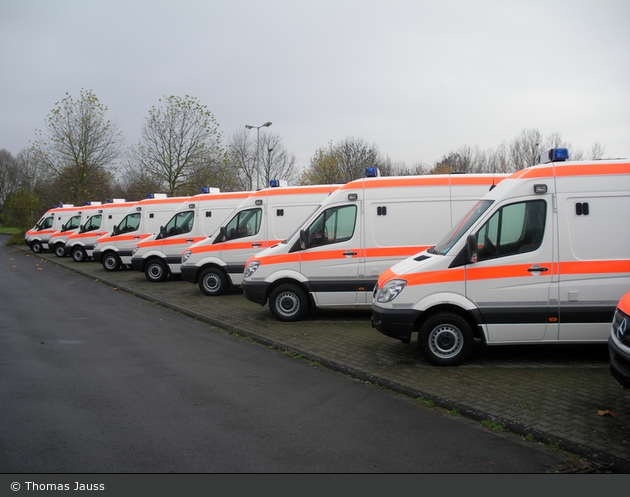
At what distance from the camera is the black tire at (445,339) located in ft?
23.0

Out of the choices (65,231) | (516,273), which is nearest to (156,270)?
(516,273)

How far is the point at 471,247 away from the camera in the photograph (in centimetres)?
684

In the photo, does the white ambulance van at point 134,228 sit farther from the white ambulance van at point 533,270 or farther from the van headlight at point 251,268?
the white ambulance van at point 533,270

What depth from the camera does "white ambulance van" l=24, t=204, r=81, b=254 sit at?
30.9m

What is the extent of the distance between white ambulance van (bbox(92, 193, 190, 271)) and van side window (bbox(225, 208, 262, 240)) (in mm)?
6308

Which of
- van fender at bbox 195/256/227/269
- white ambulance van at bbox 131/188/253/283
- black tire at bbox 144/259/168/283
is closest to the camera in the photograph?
van fender at bbox 195/256/227/269

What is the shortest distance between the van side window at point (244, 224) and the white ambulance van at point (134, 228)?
248 inches

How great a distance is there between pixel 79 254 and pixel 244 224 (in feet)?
51.6

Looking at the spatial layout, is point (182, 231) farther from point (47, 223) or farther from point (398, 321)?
point (47, 223)

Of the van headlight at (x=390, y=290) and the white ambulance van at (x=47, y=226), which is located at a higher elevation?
the white ambulance van at (x=47, y=226)

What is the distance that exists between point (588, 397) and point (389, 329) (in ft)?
8.02

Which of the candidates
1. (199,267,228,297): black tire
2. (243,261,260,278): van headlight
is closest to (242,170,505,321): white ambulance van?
(243,261,260,278): van headlight

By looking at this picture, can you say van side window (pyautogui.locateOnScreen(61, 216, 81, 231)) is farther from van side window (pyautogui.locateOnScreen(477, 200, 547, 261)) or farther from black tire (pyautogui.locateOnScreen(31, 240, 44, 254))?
van side window (pyautogui.locateOnScreen(477, 200, 547, 261))

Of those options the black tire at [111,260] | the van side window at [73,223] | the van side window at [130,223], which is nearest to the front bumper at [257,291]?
the van side window at [130,223]
